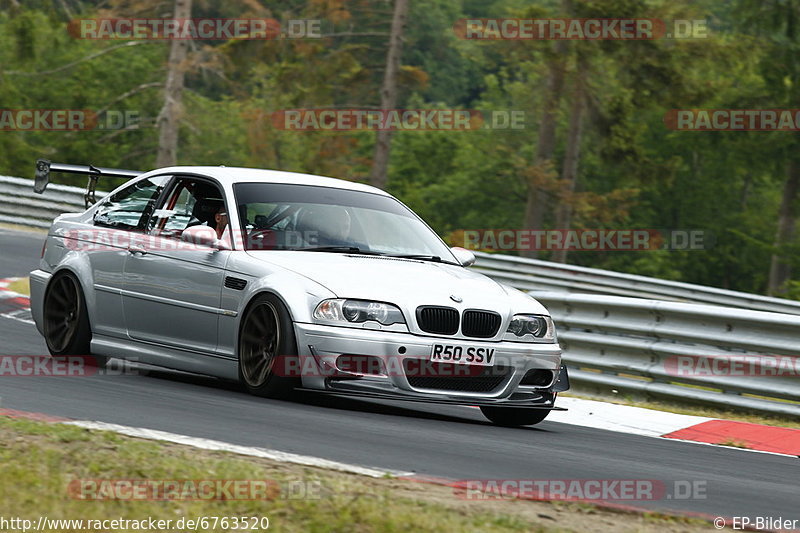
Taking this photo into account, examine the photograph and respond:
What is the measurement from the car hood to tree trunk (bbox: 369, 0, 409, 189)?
22967mm

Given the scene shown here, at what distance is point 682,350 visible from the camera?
10.7 metres

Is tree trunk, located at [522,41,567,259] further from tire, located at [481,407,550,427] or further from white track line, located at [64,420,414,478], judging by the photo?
white track line, located at [64,420,414,478]

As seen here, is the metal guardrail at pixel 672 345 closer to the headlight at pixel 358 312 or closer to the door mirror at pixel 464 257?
the door mirror at pixel 464 257

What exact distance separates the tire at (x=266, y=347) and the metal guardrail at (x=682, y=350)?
13.2ft

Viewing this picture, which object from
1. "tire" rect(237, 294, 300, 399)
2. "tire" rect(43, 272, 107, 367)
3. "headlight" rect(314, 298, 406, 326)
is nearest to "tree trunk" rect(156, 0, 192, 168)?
"tire" rect(43, 272, 107, 367)

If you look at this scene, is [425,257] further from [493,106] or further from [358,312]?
[493,106]

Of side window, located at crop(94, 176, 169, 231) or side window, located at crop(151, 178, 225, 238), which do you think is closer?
side window, located at crop(151, 178, 225, 238)

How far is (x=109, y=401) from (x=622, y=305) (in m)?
5.37

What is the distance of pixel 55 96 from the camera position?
176ft

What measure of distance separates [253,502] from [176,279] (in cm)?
407

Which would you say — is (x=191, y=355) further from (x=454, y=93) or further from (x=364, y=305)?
(x=454, y=93)

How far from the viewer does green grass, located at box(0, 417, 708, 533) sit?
4562mm

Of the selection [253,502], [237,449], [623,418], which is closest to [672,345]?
[623,418]

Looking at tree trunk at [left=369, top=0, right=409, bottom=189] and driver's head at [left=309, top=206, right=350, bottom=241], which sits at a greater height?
tree trunk at [left=369, top=0, right=409, bottom=189]
